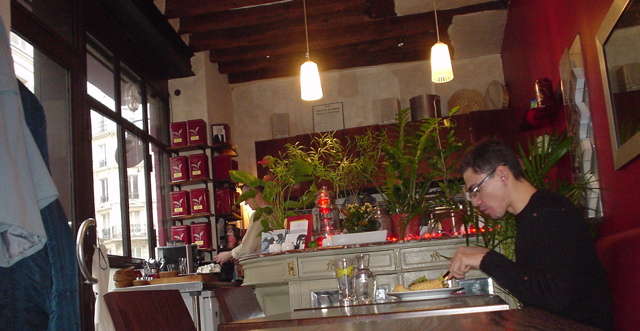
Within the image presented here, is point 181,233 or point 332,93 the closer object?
point 181,233

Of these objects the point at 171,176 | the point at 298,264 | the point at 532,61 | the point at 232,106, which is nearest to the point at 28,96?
the point at 298,264

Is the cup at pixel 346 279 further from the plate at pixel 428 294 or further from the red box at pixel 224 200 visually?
the red box at pixel 224 200

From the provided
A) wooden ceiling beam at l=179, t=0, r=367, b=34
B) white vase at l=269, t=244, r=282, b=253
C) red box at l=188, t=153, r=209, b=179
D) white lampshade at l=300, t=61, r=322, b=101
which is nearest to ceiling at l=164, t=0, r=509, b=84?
wooden ceiling beam at l=179, t=0, r=367, b=34

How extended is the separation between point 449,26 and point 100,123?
13.5 feet

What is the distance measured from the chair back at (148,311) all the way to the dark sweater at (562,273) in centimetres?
98

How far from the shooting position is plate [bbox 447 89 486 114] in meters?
8.20

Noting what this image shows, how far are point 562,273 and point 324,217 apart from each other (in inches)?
107

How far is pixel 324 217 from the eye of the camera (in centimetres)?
461

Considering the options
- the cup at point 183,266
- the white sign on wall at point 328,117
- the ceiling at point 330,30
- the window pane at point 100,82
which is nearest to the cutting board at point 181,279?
the cup at point 183,266

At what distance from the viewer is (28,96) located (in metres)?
2.47

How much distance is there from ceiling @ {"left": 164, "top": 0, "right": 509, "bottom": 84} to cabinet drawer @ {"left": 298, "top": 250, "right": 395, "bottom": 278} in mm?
3638

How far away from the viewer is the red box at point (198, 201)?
7.59 m

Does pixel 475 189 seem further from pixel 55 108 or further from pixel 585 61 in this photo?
pixel 55 108

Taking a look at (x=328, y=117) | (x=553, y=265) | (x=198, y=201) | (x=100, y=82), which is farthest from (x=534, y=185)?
(x=328, y=117)
